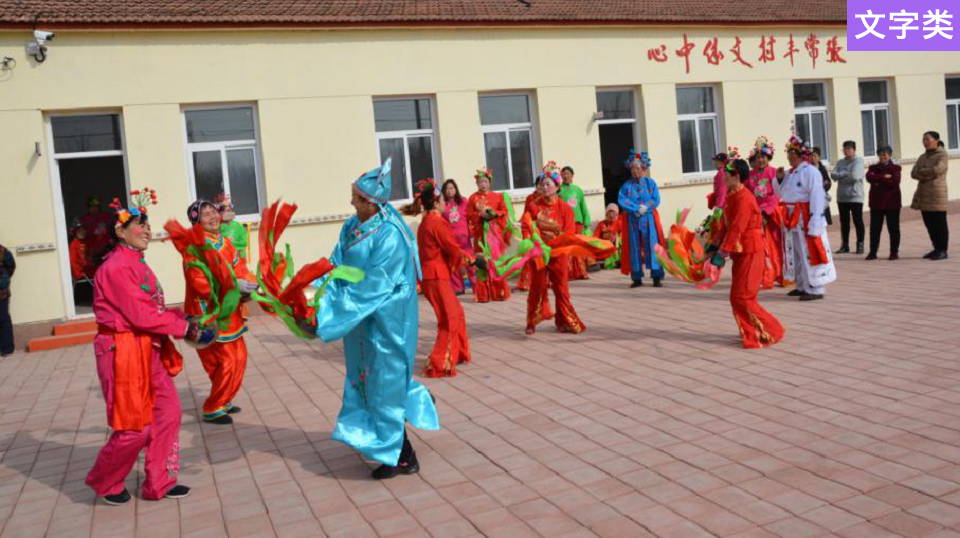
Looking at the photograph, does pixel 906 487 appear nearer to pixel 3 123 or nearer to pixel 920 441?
pixel 920 441

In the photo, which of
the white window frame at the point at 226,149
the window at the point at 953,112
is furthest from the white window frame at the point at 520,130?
the window at the point at 953,112

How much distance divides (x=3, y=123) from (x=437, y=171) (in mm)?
6417

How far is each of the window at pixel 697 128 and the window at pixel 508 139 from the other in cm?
335

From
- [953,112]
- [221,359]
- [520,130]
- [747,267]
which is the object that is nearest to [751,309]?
[747,267]

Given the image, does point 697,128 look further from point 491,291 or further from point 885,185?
point 491,291

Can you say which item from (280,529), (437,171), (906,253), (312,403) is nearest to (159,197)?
(437,171)

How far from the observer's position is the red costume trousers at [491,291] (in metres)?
12.0

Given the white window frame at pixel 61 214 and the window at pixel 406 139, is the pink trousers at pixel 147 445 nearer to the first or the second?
the white window frame at pixel 61 214

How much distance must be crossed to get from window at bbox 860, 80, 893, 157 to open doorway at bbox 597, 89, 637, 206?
5612 millimetres

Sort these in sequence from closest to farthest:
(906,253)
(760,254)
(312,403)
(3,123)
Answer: (312,403), (760,254), (3,123), (906,253)

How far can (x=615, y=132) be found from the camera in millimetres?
16250

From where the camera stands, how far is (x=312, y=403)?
22.5 ft

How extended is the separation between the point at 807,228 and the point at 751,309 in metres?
2.98

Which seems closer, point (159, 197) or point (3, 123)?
point (3, 123)
